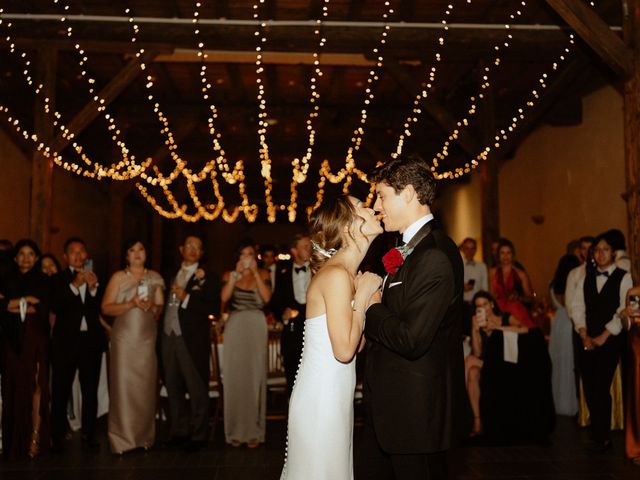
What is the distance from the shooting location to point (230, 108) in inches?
432

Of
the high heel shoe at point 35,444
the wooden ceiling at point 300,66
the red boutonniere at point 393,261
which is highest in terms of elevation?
the wooden ceiling at point 300,66

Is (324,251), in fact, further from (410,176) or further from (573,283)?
(573,283)

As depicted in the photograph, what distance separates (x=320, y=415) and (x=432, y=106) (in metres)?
6.86

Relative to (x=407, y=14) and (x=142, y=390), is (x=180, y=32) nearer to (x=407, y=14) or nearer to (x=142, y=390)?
(x=407, y=14)

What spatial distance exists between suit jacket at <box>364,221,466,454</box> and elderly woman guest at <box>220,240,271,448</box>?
9.66 ft

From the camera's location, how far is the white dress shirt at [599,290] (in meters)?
4.88

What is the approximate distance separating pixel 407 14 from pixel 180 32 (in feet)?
7.70

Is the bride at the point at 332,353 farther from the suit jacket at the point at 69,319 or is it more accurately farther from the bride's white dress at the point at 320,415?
the suit jacket at the point at 69,319

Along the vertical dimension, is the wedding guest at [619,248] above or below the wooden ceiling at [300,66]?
below

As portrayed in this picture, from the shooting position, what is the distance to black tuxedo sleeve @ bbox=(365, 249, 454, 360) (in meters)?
2.02

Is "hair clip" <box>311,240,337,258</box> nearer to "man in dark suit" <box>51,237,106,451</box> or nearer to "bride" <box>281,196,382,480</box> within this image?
"bride" <box>281,196,382,480</box>

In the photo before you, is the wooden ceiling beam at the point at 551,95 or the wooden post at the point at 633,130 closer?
the wooden post at the point at 633,130

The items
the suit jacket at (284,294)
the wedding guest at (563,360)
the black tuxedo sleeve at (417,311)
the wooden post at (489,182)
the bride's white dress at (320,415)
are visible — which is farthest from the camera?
the wooden post at (489,182)

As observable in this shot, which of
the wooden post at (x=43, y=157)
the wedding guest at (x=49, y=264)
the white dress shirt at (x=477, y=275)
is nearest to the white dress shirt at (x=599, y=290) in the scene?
the white dress shirt at (x=477, y=275)
